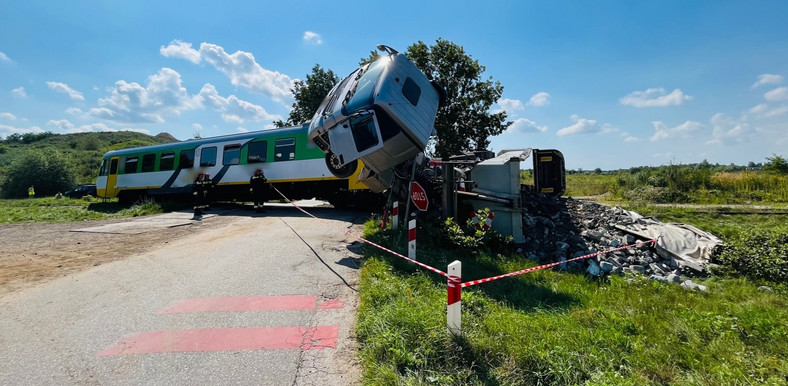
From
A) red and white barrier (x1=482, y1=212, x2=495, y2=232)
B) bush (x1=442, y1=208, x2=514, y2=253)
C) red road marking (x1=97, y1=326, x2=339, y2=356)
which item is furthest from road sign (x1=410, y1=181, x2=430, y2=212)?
red road marking (x1=97, y1=326, x2=339, y2=356)

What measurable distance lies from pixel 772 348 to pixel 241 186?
14861 millimetres

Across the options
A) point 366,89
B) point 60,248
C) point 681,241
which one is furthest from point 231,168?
point 681,241

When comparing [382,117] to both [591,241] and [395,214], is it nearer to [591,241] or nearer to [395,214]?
[395,214]

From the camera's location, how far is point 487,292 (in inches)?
181

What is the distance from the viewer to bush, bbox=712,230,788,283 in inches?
232

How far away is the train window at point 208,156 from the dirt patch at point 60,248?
4933 mm

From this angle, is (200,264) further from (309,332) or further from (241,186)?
(241,186)

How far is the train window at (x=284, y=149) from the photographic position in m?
13.2

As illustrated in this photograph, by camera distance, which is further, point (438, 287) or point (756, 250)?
point (756, 250)

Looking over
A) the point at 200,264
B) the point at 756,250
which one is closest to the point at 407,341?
the point at 200,264

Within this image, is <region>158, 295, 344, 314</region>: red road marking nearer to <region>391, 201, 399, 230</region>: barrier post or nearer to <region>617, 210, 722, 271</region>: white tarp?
<region>391, 201, 399, 230</region>: barrier post

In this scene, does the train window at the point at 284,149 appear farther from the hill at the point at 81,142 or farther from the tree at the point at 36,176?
the hill at the point at 81,142

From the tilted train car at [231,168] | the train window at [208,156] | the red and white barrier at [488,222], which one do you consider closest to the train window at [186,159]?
the tilted train car at [231,168]

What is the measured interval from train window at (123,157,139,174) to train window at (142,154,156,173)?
2.08 ft
